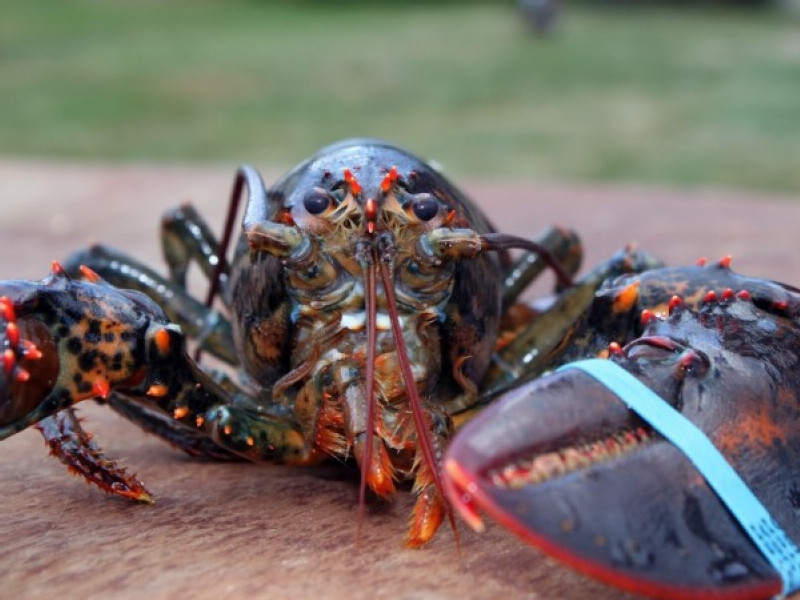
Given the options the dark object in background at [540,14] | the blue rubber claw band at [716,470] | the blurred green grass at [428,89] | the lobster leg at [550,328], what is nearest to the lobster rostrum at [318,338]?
the lobster leg at [550,328]

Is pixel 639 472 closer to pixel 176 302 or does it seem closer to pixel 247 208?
A: pixel 247 208

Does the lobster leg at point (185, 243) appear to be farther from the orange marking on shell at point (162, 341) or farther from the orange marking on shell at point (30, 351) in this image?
the orange marking on shell at point (30, 351)

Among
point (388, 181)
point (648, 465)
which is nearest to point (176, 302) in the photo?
point (388, 181)

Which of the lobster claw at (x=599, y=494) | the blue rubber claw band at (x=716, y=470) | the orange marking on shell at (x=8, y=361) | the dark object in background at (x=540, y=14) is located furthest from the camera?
the dark object in background at (x=540, y=14)

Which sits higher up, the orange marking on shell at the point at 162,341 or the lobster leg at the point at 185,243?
the lobster leg at the point at 185,243

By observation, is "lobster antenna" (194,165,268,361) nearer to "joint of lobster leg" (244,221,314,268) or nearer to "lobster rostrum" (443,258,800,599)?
"joint of lobster leg" (244,221,314,268)

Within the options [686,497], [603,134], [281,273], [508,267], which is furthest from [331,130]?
[686,497]

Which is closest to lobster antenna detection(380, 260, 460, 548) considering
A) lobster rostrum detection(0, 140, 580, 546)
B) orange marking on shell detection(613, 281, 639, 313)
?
Answer: lobster rostrum detection(0, 140, 580, 546)

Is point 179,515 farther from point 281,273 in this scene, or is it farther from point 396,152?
point 396,152
